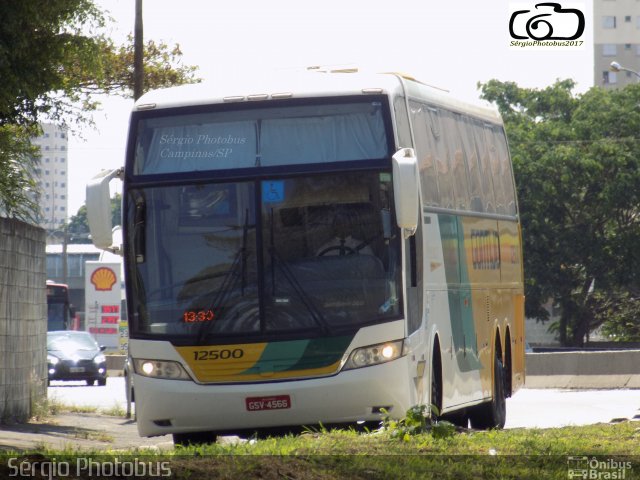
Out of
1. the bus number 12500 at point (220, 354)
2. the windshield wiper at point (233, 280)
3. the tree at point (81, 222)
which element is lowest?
the bus number 12500 at point (220, 354)

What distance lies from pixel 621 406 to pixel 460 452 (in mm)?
15878

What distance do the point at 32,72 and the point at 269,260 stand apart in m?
4.05

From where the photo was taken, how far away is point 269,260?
12.9m

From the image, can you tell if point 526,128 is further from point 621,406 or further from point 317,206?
point 317,206

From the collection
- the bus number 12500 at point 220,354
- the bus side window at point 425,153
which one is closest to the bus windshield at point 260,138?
the bus side window at point 425,153

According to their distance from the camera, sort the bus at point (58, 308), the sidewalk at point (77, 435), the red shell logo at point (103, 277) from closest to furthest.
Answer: the sidewalk at point (77, 435) < the red shell logo at point (103, 277) < the bus at point (58, 308)

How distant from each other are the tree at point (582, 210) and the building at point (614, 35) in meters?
72.3

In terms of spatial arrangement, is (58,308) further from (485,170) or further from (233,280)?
(233,280)

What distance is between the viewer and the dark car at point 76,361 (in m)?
38.3

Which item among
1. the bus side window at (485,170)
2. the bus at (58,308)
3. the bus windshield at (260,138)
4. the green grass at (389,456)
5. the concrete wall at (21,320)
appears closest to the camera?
the green grass at (389,456)

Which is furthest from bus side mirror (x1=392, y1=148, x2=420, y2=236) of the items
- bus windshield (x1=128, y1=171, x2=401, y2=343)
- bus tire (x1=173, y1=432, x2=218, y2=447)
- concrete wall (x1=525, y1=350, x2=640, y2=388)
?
concrete wall (x1=525, y1=350, x2=640, y2=388)

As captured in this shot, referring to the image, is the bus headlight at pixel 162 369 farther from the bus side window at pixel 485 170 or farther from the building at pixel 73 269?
the building at pixel 73 269

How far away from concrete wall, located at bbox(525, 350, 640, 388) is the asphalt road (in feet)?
2.82

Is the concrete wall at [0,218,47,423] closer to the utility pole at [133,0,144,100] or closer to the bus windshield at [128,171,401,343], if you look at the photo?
the utility pole at [133,0,144,100]
